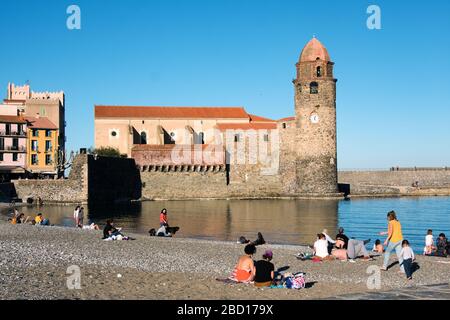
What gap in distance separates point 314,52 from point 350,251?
45111 mm

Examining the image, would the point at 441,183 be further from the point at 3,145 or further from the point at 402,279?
the point at 402,279

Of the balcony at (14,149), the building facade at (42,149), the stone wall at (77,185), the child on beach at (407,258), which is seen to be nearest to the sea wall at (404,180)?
the stone wall at (77,185)

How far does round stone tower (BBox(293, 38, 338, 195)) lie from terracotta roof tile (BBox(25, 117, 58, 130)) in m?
24.6

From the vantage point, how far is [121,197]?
55875mm

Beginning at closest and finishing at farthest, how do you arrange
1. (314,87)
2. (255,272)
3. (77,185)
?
(255,272), (77,185), (314,87)

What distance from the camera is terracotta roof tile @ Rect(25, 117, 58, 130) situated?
61656mm

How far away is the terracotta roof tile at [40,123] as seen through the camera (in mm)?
61656

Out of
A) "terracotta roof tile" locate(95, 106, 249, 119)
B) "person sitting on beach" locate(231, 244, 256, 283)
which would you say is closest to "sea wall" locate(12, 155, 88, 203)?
"terracotta roof tile" locate(95, 106, 249, 119)

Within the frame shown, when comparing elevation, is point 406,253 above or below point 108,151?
below

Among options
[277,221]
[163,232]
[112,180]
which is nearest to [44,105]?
[112,180]

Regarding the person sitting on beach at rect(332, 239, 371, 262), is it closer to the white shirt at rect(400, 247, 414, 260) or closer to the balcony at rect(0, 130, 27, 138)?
the white shirt at rect(400, 247, 414, 260)

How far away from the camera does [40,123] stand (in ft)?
205

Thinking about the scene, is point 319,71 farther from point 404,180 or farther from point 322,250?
point 322,250

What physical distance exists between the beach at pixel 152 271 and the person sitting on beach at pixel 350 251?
34 cm
